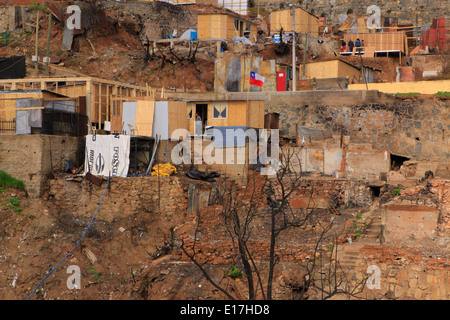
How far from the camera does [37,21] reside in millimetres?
37312

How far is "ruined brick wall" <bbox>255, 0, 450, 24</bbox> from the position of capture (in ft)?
142

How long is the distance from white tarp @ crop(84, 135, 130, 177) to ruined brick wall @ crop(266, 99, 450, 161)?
21.9 ft

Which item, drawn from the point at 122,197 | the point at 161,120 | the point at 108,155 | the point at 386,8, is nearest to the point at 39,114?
the point at 108,155

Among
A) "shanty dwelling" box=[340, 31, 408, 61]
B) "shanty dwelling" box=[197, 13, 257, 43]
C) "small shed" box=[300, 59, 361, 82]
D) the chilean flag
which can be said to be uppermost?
"shanty dwelling" box=[197, 13, 257, 43]

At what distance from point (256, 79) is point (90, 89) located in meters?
6.92

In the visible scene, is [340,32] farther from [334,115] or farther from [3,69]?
[3,69]

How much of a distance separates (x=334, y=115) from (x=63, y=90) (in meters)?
9.92

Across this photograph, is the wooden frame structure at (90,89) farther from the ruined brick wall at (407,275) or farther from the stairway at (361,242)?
the ruined brick wall at (407,275)

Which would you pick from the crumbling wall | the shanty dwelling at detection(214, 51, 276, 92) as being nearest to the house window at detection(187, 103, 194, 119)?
the shanty dwelling at detection(214, 51, 276, 92)

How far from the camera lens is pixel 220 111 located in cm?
2744

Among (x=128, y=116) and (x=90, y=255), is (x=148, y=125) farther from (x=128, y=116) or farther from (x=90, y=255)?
(x=90, y=255)

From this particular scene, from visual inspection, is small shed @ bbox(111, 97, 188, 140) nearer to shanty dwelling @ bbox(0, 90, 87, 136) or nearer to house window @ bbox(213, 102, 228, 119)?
house window @ bbox(213, 102, 228, 119)

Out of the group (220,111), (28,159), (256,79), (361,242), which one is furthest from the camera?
(256,79)

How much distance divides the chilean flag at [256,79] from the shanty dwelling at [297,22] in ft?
30.3
